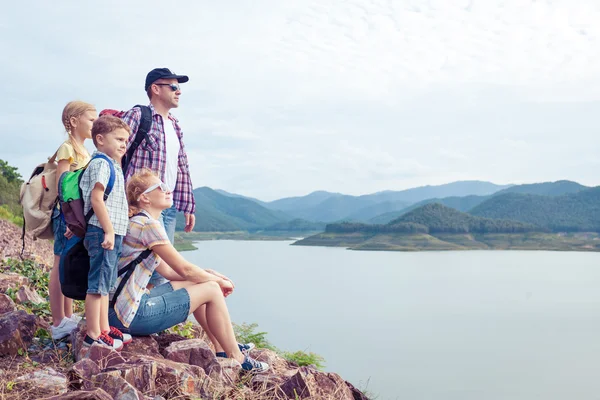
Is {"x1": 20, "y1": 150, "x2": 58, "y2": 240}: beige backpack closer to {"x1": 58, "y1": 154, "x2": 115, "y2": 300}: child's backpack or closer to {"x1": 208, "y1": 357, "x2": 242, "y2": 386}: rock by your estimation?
{"x1": 58, "y1": 154, "x2": 115, "y2": 300}: child's backpack

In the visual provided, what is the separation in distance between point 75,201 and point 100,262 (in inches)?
18.1

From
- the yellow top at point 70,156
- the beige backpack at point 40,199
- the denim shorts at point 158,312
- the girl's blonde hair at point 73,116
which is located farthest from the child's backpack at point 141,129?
the denim shorts at point 158,312

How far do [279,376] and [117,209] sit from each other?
64.4 inches

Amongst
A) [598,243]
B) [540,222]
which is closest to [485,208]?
[540,222]

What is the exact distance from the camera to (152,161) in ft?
17.0

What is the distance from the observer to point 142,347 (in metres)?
4.23

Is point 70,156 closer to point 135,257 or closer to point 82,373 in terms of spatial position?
point 135,257

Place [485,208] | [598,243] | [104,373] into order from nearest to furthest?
[104,373] < [598,243] < [485,208]

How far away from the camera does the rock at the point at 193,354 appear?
4086 millimetres

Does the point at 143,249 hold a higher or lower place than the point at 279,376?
higher

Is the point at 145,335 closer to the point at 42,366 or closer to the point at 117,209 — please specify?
the point at 42,366

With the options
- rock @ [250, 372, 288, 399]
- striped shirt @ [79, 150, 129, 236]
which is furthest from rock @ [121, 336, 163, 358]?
striped shirt @ [79, 150, 129, 236]

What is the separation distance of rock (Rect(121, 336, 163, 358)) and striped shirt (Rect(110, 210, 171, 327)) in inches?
9.4

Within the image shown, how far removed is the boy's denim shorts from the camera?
388 centimetres
